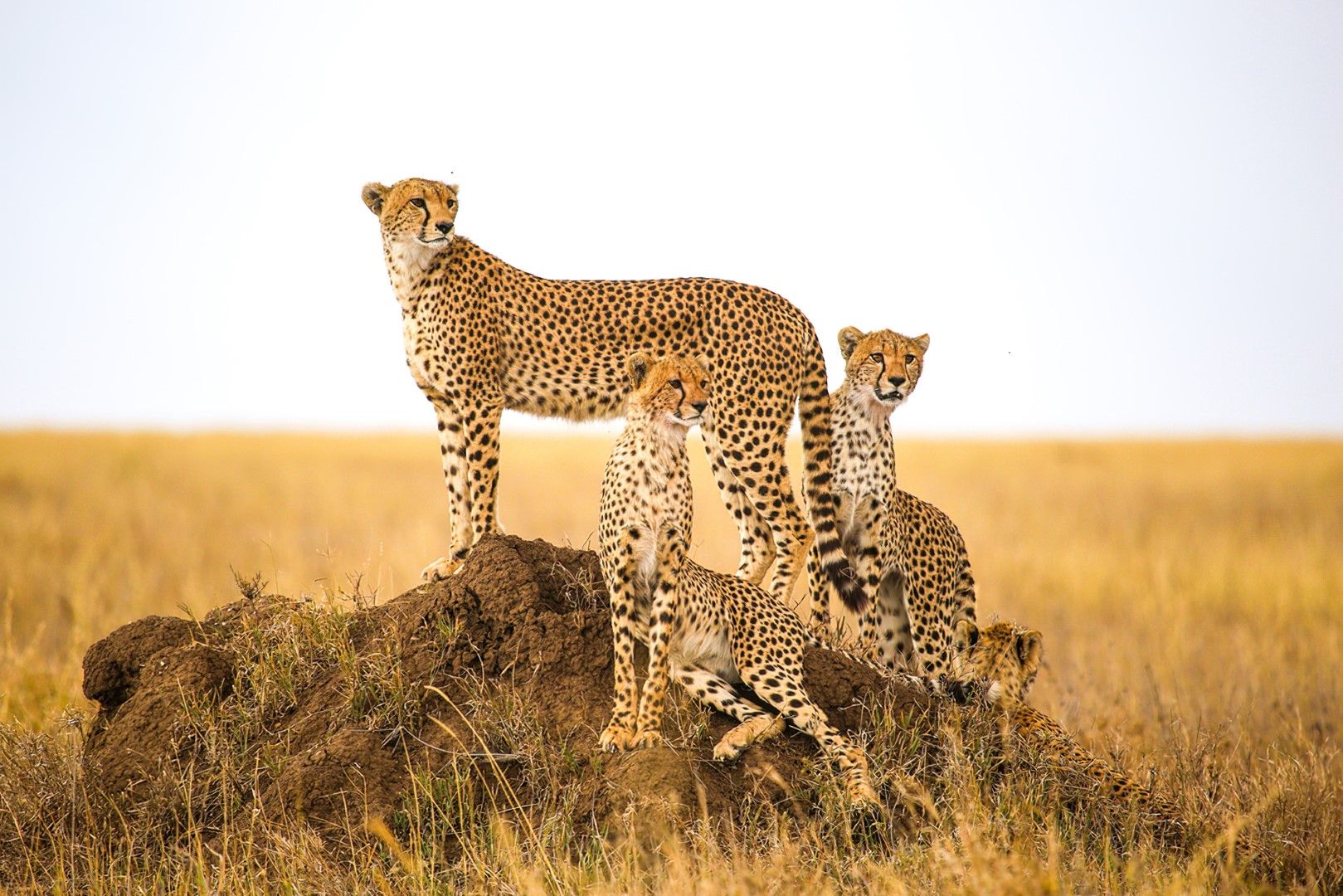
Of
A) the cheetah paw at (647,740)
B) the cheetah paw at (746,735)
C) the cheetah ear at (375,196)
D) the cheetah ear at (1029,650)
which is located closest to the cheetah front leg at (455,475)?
the cheetah ear at (375,196)

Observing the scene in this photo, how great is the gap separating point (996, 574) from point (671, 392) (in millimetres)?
8653

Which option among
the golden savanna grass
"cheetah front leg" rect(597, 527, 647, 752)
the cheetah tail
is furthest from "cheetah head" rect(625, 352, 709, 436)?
the golden savanna grass

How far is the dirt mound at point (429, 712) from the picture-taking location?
162 inches

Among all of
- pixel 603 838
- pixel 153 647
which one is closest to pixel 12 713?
pixel 153 647

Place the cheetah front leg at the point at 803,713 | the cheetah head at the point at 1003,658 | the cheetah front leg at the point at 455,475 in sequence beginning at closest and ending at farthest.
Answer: the cheetah front leg at the point at 803,713
the cheetah head at the point at 1003,658
the cheetah front leg at the point at 455,475

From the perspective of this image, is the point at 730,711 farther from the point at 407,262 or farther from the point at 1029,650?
the point at 407,262

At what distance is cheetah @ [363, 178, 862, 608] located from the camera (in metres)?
5.64

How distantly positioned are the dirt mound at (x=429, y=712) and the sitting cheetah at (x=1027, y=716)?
1.32ft

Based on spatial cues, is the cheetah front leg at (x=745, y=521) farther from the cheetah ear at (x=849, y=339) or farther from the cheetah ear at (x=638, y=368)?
the cheetah ear at (x=638, y=368)

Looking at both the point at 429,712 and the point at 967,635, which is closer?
the point at 429,712

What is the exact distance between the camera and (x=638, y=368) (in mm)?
4547

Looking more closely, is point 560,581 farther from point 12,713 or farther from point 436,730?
point 12,713

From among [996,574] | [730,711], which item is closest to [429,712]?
[730,711]

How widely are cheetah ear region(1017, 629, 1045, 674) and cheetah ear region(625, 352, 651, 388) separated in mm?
1882
